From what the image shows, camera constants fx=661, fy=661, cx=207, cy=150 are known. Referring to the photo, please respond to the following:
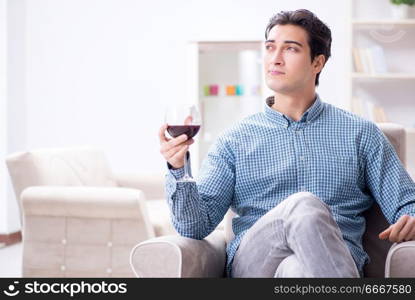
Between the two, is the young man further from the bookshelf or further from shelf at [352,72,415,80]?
the bookshelf

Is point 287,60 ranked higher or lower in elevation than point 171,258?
higher

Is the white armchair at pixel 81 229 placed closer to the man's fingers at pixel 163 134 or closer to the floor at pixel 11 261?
the floor at pixel 11 261

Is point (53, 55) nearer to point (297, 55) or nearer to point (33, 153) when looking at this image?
point (33, 153)

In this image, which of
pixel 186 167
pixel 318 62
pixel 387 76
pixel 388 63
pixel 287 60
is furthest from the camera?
pixel 388 63

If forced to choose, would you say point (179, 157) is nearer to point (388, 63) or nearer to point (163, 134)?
point (163, 134)

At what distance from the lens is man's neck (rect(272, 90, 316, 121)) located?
2230 mm

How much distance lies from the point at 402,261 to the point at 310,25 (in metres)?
0.84

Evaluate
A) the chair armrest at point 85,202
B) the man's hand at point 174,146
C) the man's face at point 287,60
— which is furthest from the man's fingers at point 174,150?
the chair armrest at point 85,202

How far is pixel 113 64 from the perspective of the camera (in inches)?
237

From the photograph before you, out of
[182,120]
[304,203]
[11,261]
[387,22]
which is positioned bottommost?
[11,261]

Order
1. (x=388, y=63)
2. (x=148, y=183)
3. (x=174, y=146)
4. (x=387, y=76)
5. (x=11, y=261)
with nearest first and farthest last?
1. (x=174, y=146)
2. (x=148, y=183)
3. (x=11, y=261)
4. (x=387, y=76)
5. (x=388, y=63)

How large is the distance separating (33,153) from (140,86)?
259cm

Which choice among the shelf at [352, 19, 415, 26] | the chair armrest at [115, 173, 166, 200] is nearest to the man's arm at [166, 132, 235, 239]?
the chair armrest at [115, 173, 166, 200]

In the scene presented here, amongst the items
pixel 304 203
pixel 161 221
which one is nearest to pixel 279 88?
pixel 304 203
